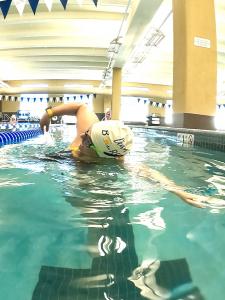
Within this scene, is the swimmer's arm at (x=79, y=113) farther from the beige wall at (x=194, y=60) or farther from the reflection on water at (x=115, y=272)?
the beige wall at (x=194, y=60)

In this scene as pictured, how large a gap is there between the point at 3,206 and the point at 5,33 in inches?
406

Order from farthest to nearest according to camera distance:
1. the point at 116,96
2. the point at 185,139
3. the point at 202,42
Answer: the point at 116,96 → the point at 202,42 → the point at 185,139

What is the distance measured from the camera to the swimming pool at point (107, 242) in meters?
0.79

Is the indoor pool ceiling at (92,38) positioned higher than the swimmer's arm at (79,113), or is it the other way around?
the indoor pool ceiling at (92,38)

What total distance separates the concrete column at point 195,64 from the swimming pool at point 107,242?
383cm

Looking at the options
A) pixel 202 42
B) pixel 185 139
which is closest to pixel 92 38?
pixel 202 42

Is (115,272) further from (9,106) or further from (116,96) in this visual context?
(9,106)

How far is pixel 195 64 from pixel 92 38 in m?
6.33

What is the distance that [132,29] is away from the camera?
343 inches

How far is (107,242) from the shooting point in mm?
1082

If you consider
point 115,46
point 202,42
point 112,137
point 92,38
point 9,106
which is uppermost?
point 92,38

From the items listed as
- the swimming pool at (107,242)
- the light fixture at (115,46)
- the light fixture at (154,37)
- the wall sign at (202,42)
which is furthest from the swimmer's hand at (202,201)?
the light fixture at (115,46)

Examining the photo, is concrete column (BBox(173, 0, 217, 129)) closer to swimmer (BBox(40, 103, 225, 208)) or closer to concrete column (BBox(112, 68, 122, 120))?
swimmer (BBox(40, 103, 225, 208))

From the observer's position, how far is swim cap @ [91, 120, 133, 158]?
2182mm
